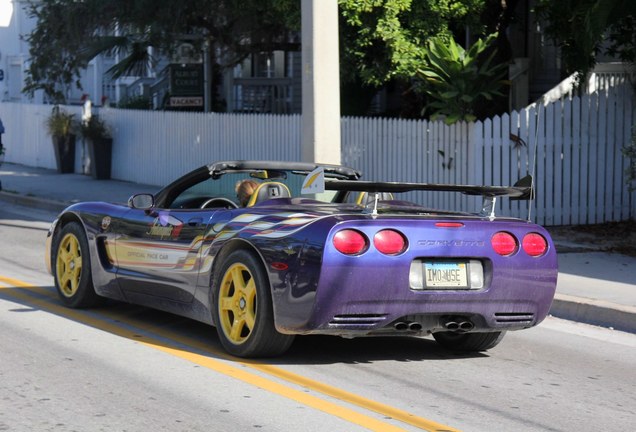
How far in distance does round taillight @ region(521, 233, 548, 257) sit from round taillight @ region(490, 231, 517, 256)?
0.24 feet

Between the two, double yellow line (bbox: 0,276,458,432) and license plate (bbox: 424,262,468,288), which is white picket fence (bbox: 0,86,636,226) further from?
license plate (bbox: 424,262,468,288)

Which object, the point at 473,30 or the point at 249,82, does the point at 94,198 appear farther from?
the point at 249,82

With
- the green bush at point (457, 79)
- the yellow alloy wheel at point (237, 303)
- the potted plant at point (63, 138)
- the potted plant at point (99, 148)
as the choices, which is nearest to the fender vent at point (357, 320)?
the yellow alloy wheel at point (237, 303)

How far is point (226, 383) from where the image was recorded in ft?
23.4

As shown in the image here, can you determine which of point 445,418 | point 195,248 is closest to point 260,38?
point 195,248

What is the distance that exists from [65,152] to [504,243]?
65.8 feet

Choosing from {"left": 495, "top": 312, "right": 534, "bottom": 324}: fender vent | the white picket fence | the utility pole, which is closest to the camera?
{"left": 495, "top": 312, "right": 534, "bottom": 324}: fender vent

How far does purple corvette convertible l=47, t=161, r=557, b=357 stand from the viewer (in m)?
7.30

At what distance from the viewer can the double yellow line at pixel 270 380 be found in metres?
6.37

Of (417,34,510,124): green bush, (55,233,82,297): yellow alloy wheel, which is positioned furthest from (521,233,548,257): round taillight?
(417,34,510,124): green bush

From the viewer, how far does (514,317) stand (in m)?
7.89

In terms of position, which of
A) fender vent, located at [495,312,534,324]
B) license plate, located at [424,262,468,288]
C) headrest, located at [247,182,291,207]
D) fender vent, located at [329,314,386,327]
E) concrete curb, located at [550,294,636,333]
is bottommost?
concrete curb, located at [550,294,636,333]

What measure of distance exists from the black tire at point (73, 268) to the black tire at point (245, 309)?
1.94m

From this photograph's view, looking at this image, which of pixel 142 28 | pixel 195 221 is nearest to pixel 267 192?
pixel 195 221
